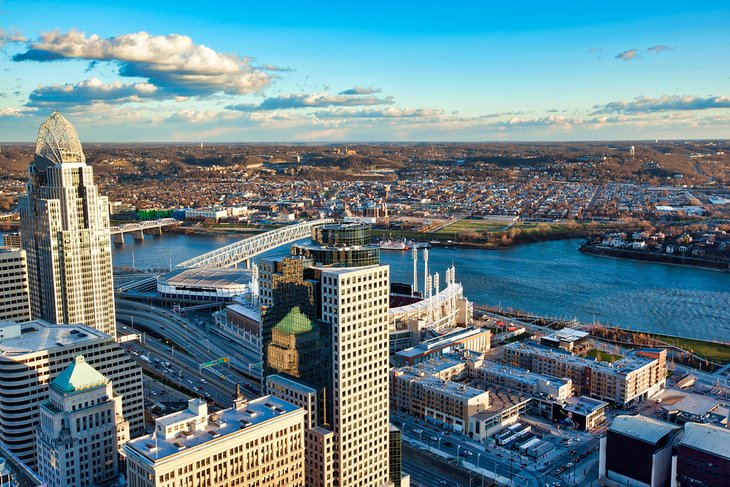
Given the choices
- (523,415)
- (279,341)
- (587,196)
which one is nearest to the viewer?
(279,341)

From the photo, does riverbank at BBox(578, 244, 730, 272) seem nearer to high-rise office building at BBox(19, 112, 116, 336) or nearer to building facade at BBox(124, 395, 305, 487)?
high-rise office building at BBox(19, 112, 116, 336)

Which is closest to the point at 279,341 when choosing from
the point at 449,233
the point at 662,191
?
the point at 449,233

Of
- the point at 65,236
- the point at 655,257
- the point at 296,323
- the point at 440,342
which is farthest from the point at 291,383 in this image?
the point at 655,257

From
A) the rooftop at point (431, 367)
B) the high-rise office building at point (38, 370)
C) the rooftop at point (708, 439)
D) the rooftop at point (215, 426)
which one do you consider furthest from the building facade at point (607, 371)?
the high-rise office building at point (38, 370)

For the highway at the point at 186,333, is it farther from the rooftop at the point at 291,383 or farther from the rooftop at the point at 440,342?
the rooftop at the point at 291,383

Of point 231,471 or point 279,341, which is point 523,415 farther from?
point 231,471

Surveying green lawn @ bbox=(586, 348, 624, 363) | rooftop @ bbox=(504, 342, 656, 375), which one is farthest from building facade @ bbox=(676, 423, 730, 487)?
green lawn @ bbox=(586, 348, 624, 363)

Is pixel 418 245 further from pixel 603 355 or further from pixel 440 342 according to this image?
pixel 603 355
